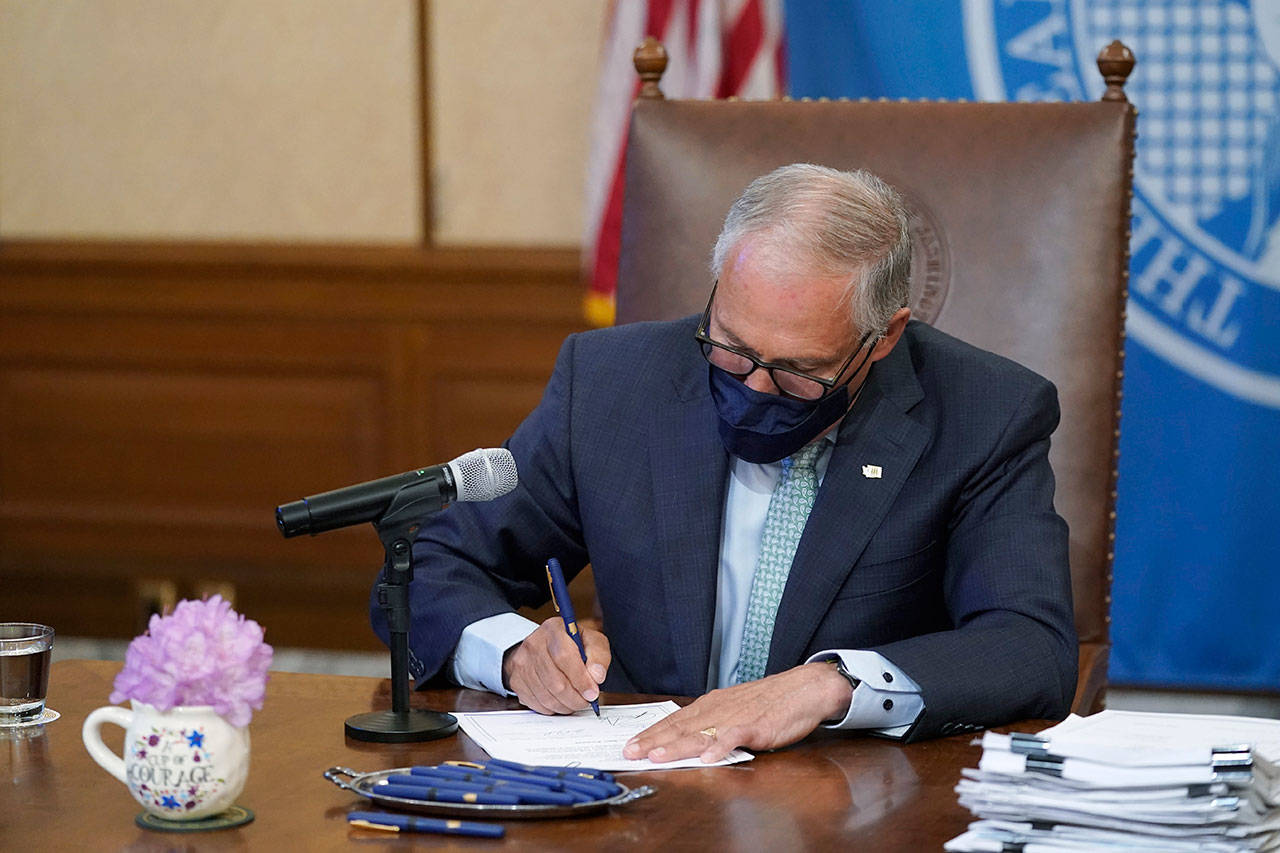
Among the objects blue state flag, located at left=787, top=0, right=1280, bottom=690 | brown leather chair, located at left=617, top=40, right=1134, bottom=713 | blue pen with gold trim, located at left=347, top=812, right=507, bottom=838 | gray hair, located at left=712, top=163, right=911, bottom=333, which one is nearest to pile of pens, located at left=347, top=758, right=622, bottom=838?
blue pen with gold trim, located at left=347, top=812, right=507, bottom=838

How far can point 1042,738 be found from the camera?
127 centimetres

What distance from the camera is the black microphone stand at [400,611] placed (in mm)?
1516

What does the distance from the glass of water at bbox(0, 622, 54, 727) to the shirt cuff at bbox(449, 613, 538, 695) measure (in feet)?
1.50

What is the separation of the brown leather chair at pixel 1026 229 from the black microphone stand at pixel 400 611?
3.28 ft

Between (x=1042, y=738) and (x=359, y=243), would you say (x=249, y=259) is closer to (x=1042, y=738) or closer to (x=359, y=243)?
(x=359, y=243)

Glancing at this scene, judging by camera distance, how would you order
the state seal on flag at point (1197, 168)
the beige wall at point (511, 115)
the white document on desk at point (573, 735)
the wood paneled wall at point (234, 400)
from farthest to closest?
the wood paneled wall at point (234, 400), the beige wall at point (511, 115), the state seal on flag at point (1197, 168), the white document on desk at point (573, 735)

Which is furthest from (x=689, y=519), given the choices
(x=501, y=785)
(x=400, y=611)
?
(x=501, y=785)

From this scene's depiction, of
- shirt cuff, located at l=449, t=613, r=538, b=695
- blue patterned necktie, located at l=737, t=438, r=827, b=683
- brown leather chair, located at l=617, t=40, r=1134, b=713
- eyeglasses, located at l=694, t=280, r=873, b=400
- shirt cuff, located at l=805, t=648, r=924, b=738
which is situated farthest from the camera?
brown leather chair, located at l=617, t=40, r=1134, b=713

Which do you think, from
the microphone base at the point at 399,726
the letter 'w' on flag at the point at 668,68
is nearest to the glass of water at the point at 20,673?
the microphone base at the point at 399,726

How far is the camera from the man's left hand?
149 cm

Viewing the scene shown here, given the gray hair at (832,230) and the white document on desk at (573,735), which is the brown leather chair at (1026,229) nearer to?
the gray hair at (832,230)

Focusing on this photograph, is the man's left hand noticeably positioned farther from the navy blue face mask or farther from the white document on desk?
the navy blue face mask

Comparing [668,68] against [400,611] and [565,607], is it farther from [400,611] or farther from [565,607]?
[400,611]

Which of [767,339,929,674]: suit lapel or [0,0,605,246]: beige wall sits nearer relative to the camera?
[767,339,929,674]: suit lapel
